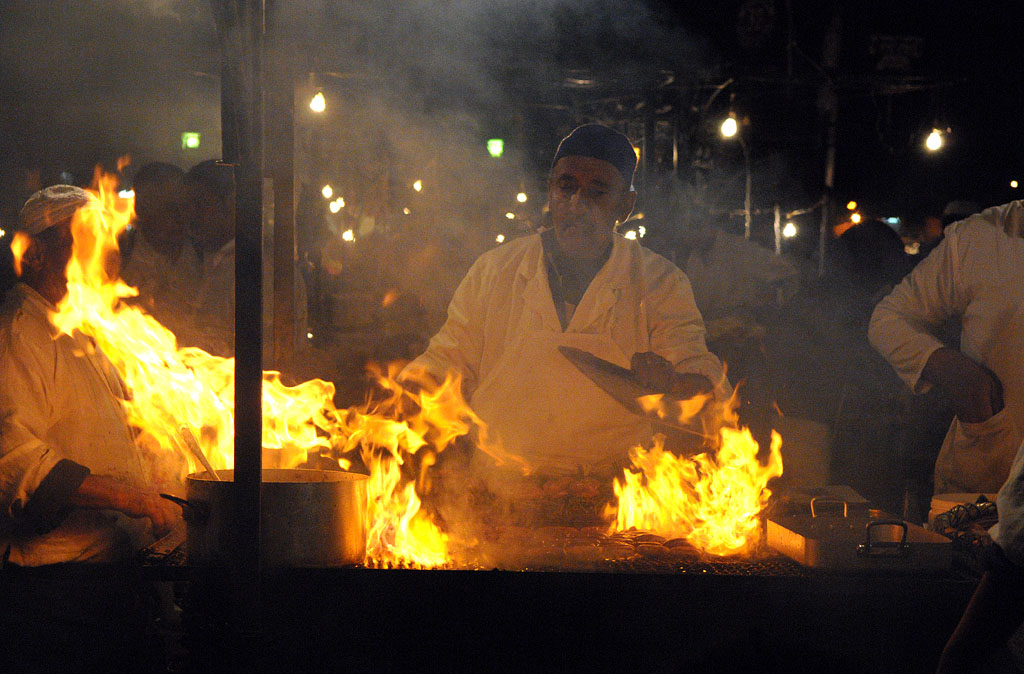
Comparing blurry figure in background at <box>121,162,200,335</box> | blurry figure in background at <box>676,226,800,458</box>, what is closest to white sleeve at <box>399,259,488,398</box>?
blurry figure in background at <box>121,162,200,335</box>

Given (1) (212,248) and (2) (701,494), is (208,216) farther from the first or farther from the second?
(2) (701,494)

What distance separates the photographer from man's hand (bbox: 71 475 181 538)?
8.81 feet

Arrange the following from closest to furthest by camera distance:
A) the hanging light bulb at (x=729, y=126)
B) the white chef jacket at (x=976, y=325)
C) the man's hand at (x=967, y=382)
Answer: the man's hand at (x=967, y=382), the white chef jacket at (x=976, y=325), the hanging light bulb at (x=729, y=126)

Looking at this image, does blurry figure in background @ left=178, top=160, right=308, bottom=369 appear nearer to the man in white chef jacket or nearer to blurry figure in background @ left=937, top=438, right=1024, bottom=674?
the man in white chef jacket

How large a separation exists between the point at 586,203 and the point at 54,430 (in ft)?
8.53

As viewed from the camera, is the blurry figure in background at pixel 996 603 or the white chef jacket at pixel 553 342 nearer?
the blurry figure in background at pixel 996 603

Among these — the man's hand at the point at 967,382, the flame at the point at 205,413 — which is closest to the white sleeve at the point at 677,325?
the man's hand at the point at 967,382

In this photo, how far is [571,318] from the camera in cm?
425

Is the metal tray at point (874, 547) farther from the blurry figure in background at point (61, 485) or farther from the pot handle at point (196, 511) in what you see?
the blurry figure in background at point (61, 485)

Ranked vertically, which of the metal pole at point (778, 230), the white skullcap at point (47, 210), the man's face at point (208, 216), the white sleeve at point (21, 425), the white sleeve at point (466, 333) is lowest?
the white sleeve at point (21, 425)

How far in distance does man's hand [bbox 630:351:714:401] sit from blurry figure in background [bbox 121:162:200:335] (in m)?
2.28

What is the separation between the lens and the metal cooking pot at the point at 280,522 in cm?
234

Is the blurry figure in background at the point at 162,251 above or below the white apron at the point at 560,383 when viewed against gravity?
above

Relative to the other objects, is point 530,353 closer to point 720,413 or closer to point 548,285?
point 548,285
